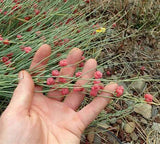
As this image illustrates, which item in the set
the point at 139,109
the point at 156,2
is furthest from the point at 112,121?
the point at 156,2

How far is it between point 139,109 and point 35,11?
101 cm

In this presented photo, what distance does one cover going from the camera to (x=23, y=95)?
1.04 metres

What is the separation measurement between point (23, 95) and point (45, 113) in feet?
0.71

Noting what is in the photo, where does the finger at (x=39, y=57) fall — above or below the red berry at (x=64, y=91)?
above

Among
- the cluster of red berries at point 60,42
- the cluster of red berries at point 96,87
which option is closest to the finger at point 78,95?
the cluster of red berries at point 96,87

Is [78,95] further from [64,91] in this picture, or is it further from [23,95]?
[23,95]

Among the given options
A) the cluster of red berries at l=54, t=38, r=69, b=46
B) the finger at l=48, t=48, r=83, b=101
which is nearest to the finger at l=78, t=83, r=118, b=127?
the finger at l=48, t=48, r=83, b=101

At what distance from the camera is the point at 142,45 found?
Result: 2.10 m

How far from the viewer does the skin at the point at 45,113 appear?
1008 millimetres

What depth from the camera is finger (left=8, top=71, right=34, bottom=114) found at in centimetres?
102

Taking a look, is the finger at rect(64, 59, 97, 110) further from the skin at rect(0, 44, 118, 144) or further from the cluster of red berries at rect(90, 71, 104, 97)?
the cluster of red berries at rect(90, 71, 104, 97)

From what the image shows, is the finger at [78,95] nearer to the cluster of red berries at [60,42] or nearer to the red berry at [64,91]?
the red berry at [64,91]

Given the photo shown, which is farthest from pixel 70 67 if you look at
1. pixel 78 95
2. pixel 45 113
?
pixel 45 113

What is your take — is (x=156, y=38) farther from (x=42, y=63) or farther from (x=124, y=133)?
(x=42, y=63)
